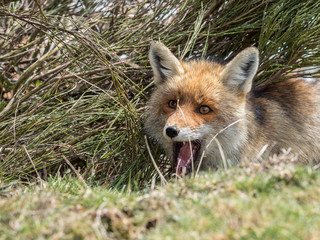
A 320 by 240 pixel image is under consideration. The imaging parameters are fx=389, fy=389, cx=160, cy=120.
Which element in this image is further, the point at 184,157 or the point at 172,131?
the point at 184,157

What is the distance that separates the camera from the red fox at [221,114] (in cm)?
423

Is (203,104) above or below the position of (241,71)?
below

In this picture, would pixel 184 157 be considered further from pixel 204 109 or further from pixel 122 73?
pixel 122 73

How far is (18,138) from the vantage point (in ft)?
16.9

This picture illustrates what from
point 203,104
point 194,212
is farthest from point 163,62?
point 194,212

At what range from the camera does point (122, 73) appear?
15.3 ft

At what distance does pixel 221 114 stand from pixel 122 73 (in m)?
1.29

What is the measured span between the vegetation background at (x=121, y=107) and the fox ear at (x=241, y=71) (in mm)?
520

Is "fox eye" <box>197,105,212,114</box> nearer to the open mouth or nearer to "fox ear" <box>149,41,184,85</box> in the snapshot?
the open mouth

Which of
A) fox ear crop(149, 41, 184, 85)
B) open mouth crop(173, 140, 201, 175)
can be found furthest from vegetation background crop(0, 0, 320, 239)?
open mouth crop(173, 140, 201, 175)

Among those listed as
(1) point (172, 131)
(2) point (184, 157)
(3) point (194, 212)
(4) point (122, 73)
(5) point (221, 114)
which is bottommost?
(2) point (184, 157)

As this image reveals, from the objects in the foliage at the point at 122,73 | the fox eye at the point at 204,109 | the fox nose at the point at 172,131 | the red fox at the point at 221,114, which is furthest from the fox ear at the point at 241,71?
the fox nose at the point at 172,131

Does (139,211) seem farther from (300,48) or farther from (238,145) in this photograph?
(300,48)

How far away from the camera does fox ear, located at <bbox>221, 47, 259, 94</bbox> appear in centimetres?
430
